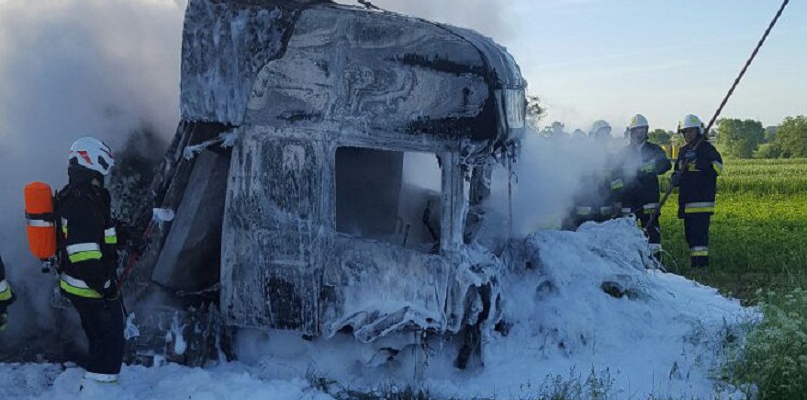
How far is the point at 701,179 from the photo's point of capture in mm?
10555

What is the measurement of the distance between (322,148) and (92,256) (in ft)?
5.22

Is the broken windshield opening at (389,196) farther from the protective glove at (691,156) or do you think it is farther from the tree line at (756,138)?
the tree line at (756,138)

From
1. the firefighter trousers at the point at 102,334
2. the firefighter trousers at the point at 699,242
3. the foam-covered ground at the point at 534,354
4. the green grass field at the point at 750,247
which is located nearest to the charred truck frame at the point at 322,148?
the foam-covered ground at the point at 534,354

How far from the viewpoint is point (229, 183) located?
5.48 meters

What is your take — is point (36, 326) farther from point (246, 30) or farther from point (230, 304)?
point (246, 30)

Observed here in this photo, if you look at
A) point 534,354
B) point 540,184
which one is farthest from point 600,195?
point 534,354

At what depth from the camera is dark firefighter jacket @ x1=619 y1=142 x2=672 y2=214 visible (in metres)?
11.2

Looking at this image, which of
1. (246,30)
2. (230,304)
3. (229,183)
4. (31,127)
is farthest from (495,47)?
(31,127)

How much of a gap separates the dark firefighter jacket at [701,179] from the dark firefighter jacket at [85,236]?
7739 mm

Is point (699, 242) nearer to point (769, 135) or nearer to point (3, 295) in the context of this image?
point (3, 295)

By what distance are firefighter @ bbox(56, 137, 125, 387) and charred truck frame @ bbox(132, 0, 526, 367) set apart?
61cm

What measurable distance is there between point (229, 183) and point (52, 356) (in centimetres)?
191

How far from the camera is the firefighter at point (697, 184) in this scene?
34.0ft

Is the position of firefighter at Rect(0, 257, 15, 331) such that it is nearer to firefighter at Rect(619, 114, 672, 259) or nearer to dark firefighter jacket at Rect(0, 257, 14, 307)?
dark firefighter jacket at Rect(0, 257, 14, 307)
